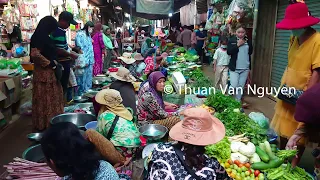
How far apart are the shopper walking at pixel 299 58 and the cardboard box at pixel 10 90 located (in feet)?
14.9

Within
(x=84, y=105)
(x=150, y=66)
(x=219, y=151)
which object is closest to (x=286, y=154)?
(x=219, y=151)

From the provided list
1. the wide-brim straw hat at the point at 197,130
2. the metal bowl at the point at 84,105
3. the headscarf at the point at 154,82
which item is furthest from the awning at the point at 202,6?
the wide-brim straw hat at the point at 197,130

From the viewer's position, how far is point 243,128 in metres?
3.90

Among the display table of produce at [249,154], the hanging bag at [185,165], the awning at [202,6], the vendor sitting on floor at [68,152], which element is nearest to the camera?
the vendor sitting on floor at [68,152]

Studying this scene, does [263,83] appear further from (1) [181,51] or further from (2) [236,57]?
(1) [181,51]

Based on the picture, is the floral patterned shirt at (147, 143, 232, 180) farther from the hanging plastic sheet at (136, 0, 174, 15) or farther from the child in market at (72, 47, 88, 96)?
the hanging plastic sheet at (136, 0, 174, 15)

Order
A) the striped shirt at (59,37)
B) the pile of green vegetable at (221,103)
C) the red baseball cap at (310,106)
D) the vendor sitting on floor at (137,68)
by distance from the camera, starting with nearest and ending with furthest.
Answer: the red baseball cap at (310,106), the pile of green vegetable at (221,103), the striped shirt at (59,37), the vendor sitting on floor at (137,68)

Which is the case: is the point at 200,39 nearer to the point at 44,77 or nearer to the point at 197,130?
the point at 44,77

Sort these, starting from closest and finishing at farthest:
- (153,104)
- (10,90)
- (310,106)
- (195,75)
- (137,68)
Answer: (310,106) < (153,104) < (10,90) < (195,75) < (137,68)

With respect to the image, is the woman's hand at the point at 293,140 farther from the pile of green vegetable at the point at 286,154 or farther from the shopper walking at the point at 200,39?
the shopper walking at the point at 200,39

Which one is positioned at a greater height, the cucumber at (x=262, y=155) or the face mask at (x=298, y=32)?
the face mask at (x=298, y=32)

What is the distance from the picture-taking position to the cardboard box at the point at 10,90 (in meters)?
5.44

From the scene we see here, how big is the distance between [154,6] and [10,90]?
6.39m

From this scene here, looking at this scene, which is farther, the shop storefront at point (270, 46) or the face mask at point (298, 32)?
the shop storefront at point (270, 46)
